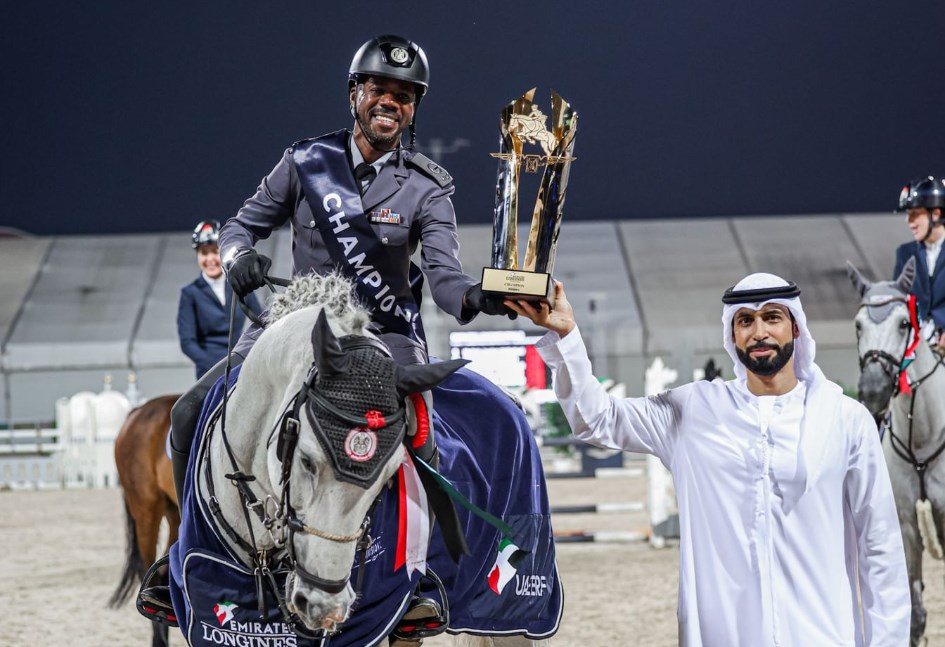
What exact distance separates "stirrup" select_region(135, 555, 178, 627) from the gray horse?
332 centimetres

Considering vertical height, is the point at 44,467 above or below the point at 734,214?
below

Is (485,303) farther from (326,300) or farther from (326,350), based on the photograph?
(326,350)

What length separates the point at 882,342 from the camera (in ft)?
16.9

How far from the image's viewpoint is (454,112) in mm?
24609

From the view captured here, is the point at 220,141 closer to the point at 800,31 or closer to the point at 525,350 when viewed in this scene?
the point at 525,350

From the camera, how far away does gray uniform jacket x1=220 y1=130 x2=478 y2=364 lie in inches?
126

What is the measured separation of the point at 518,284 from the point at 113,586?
6482mm

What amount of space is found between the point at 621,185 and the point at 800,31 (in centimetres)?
530

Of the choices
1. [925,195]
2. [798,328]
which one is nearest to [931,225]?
[925,195]

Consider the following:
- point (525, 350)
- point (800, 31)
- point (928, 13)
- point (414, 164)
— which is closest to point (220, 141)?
point (525, 350)

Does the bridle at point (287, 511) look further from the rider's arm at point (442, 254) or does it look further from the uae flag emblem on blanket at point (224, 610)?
the rider's arm at point (442, 254)

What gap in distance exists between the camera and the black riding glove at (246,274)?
112 inches

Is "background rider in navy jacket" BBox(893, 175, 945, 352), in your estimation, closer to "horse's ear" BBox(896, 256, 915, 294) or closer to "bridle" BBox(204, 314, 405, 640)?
Answer: "horse's ear" BBox(896, 256, 915, 294)

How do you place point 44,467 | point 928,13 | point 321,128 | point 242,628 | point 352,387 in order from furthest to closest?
point 321,128
point 928,13
point 44,467
point 242,628
point 352,387
